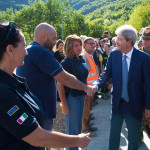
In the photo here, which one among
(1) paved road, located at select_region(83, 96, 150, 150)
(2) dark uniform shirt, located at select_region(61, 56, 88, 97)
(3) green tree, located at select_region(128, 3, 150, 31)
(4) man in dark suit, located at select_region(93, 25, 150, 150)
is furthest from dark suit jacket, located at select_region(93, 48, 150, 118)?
(3) green tree, located at select_region(128, 3, 150, 31)

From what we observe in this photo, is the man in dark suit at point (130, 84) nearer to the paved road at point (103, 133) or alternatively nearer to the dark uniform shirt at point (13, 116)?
the paved road at point (103, 133)

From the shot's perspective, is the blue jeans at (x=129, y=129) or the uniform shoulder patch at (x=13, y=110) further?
the blue jeans at (x=129, y=129)

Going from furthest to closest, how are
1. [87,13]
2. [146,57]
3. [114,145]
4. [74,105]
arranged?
[87,13] → [74,105] → [114,145] → [146,57]

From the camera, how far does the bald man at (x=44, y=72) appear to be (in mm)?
2168

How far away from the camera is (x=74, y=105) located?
10.4 ft

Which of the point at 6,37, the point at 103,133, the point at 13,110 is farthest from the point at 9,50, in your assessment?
the point at 103,133

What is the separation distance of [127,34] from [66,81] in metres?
1.17

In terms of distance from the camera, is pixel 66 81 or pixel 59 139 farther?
pixel 66 81

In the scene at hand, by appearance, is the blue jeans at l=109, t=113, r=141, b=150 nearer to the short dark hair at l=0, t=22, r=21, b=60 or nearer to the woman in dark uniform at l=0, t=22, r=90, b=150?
the woman in dark uniform at l=0, t=22, r=90, b=150

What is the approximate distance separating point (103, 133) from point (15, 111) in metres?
3.62

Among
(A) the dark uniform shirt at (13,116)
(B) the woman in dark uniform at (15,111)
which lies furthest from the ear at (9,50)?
(A) the dark uniform shirt at (13,116)

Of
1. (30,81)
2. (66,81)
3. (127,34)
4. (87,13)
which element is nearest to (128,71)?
(127,34)

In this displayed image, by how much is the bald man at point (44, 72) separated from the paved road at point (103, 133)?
1.77 m

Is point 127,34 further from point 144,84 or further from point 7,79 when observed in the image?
point 7,79
